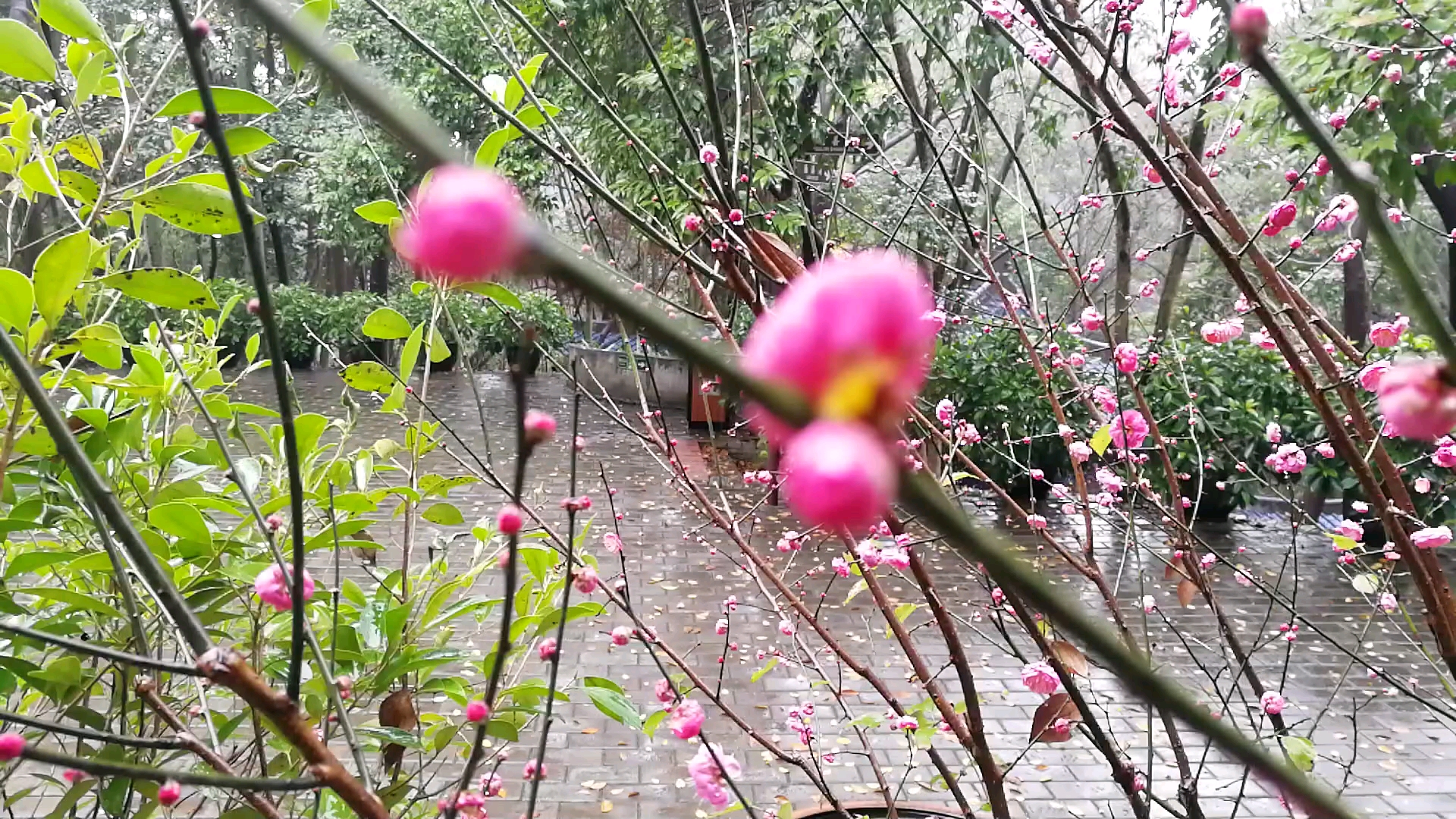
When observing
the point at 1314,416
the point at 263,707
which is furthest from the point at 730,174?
the point at 1314,416

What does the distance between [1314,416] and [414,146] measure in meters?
7.30

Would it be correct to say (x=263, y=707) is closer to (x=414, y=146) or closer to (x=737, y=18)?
(x=414, y=146)

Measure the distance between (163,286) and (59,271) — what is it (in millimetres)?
120

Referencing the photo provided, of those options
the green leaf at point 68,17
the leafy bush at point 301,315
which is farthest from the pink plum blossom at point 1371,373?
the leafy bush at point 301,315

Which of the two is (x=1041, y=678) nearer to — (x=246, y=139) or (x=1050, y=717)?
(x=1050, y=717)

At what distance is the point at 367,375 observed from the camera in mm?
1343

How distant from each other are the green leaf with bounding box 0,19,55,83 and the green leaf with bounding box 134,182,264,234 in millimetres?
135

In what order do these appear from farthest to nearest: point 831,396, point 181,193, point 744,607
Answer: point 744,607 < point 181,193 < point 831,396

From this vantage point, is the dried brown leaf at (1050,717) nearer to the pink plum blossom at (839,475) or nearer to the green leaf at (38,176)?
the pink plum blossom at (839,475)

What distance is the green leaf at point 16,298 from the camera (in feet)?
2.80

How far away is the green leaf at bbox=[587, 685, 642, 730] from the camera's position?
1201mm

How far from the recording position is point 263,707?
460 mm

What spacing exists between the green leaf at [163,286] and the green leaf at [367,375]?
0.31 metres

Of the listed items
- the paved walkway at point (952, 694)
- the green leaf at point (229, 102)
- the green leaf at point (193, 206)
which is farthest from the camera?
the paved walkway at point (952, 694)
